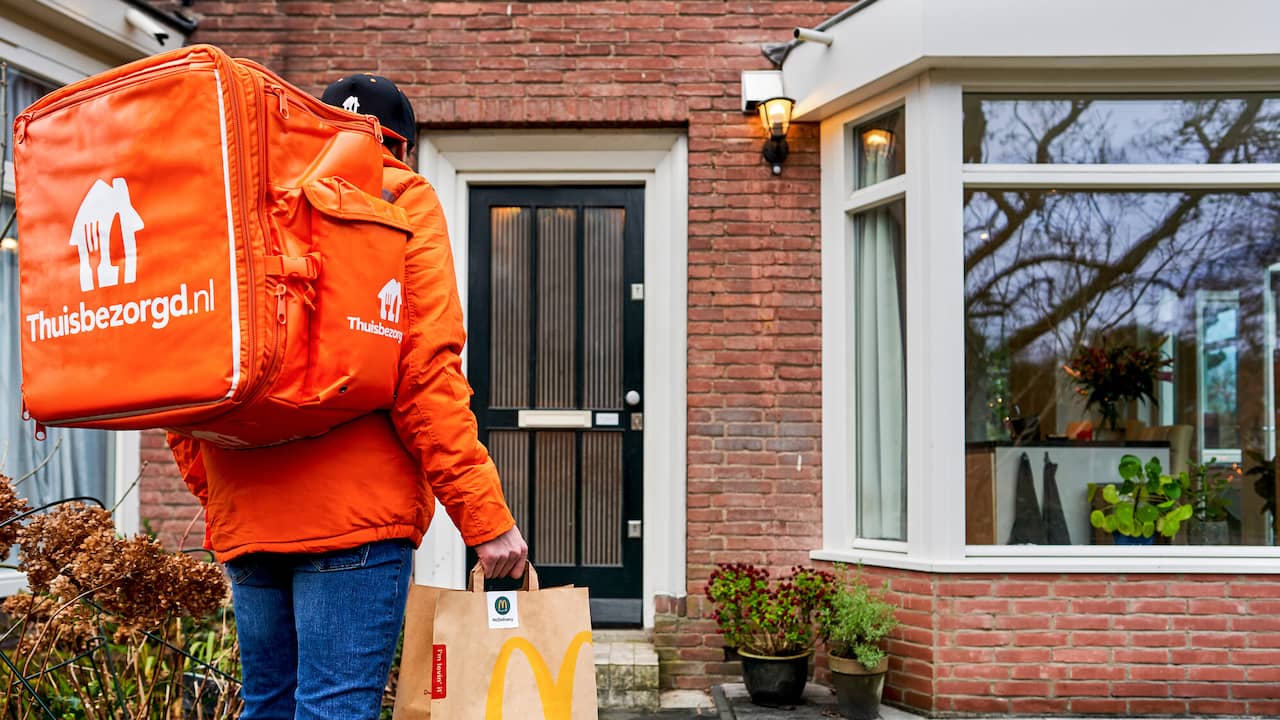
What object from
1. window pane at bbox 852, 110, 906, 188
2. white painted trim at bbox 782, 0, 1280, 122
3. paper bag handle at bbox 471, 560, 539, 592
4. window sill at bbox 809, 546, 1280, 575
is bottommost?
window sill at bbox 809, 546, 1280, 575

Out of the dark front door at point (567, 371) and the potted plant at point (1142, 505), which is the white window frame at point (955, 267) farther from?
the dark front door at point (567, 371)

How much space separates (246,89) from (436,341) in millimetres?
496

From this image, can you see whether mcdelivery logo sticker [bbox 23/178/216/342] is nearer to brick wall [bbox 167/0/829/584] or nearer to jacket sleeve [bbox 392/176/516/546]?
jacket sleeve [bbox 392/176/516/546]

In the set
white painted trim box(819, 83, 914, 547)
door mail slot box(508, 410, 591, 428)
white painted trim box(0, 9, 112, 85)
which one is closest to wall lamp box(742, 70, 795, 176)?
white painted trim box(819, 83, 914, 547)

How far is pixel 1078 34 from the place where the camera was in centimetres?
414

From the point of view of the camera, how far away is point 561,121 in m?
4.95

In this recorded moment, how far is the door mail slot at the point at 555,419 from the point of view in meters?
5.05

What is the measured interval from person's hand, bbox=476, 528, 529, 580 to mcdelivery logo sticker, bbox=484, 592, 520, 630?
11 cm

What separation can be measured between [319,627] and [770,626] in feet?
9.64

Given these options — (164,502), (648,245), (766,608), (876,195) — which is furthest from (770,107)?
(164,502)

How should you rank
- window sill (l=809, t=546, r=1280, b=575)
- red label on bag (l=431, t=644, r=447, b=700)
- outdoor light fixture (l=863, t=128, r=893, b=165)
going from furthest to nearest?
outdoor light fixture (l=863, t=128, r=893, b=165) < window sill (l=809, t=546, r=1280, b=575) < red label on bag (l=431, t=644, r=447, b=700)

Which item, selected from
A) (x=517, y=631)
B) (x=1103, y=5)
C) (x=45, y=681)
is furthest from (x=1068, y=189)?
(x=45, y=681)

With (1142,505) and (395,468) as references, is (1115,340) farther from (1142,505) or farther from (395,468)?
(395,468)

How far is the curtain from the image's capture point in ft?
14.2
